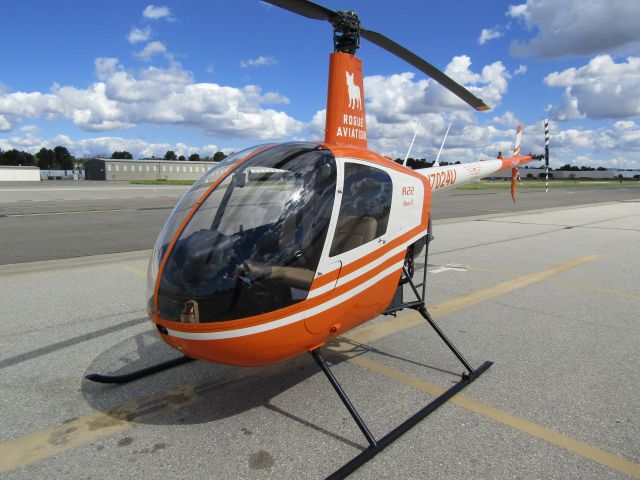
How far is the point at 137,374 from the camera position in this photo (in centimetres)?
375

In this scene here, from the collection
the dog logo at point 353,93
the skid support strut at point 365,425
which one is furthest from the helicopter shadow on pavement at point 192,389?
the dog logo at point 353,93

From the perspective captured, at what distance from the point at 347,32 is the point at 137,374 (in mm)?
3444

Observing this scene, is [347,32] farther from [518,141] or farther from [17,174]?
[17,174]

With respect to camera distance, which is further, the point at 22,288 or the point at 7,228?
the point at 7,228

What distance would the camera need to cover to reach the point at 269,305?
275cm

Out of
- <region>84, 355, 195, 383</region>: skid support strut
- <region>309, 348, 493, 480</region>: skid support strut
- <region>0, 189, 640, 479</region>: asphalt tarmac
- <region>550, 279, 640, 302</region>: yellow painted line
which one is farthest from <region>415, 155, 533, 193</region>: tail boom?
<region>84, 355, 195, 383</region>: skid support strut

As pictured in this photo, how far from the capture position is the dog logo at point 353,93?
4.36 m

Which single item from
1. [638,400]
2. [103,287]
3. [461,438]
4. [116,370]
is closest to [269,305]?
[461,438]

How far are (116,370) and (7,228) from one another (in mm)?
10780

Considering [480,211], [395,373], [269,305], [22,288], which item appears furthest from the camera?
[480,211]

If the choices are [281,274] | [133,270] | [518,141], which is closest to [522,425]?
[281,274]

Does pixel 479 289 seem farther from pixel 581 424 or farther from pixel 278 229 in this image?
pixel 278 229

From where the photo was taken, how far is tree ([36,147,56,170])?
130 metres

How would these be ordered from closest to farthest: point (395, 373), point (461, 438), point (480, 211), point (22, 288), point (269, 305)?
point (269, 305) → point (461, 438) → point (395, 373) → point (22, 288) → point (480, 211)
